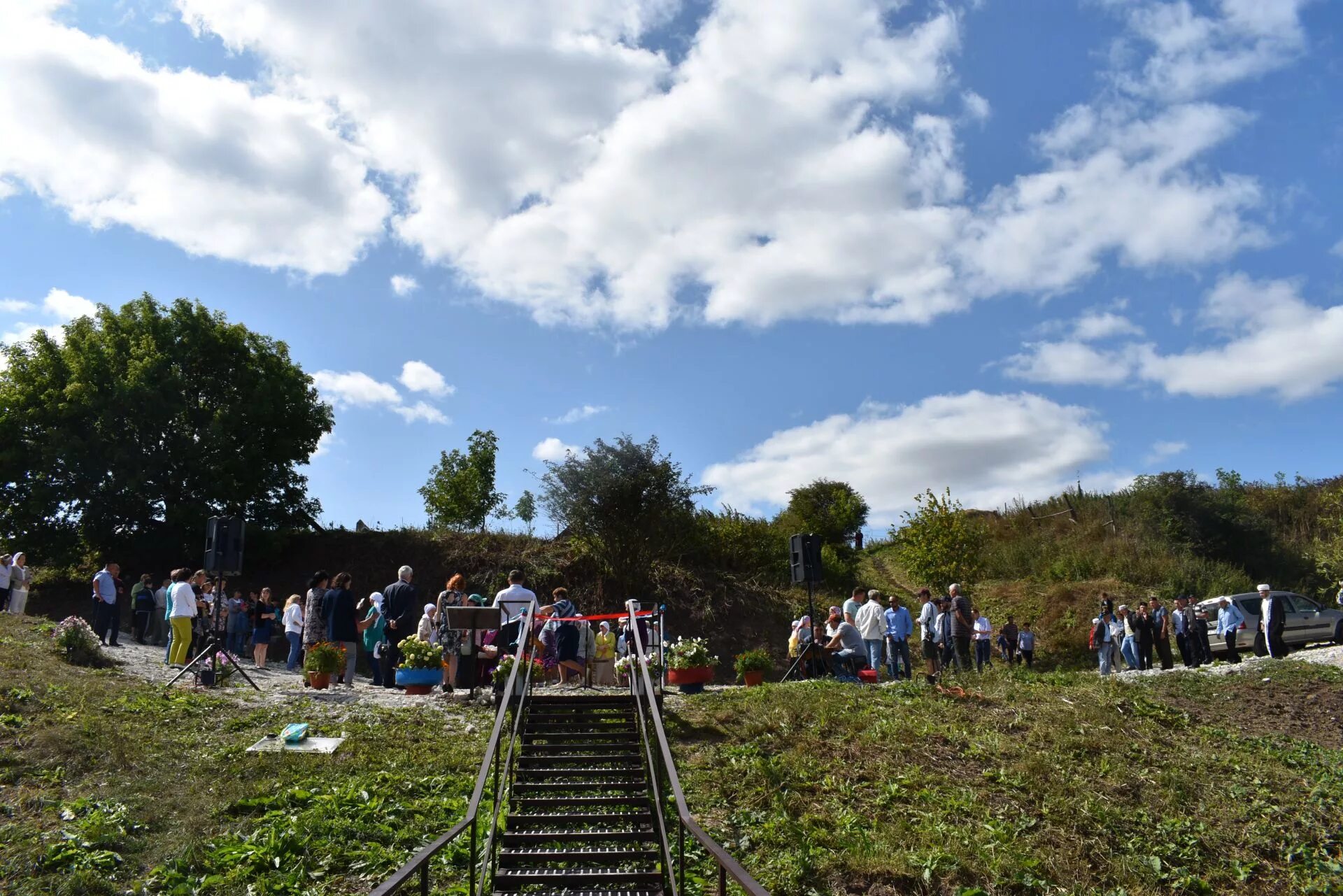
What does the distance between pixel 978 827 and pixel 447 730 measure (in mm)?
5783

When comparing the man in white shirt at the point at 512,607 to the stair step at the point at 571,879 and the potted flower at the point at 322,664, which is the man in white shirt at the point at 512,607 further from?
the stair step at the point at 571,879

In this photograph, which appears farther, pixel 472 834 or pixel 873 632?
pixel 873 632

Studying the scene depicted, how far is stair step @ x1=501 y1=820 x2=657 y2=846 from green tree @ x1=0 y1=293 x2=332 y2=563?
21.8 metres

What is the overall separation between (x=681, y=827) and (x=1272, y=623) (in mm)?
16021

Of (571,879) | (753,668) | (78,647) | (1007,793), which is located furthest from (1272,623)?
(78,647)

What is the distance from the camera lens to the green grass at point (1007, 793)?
709cm

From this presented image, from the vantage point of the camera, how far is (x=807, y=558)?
14.9 meters

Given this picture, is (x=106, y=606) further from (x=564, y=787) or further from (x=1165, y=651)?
(x=1165, y=651)

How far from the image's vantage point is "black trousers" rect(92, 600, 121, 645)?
611 inches

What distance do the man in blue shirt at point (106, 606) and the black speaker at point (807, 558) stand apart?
11846 millimetres

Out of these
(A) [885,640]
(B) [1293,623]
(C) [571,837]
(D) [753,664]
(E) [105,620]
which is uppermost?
(E) [105,620]

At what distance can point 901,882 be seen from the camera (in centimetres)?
679

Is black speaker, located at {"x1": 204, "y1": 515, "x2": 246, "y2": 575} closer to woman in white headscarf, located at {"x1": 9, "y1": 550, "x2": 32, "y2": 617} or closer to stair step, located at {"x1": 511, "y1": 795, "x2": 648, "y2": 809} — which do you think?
woman in white headscarf, located at {"x1": 9, "y1": 550, "x2": 32, "y2": 617}

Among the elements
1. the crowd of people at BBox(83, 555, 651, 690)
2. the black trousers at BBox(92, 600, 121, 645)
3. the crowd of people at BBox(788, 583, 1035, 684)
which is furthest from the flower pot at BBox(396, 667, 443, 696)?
the black trousers at BBox(92, 600, 121, 645)
